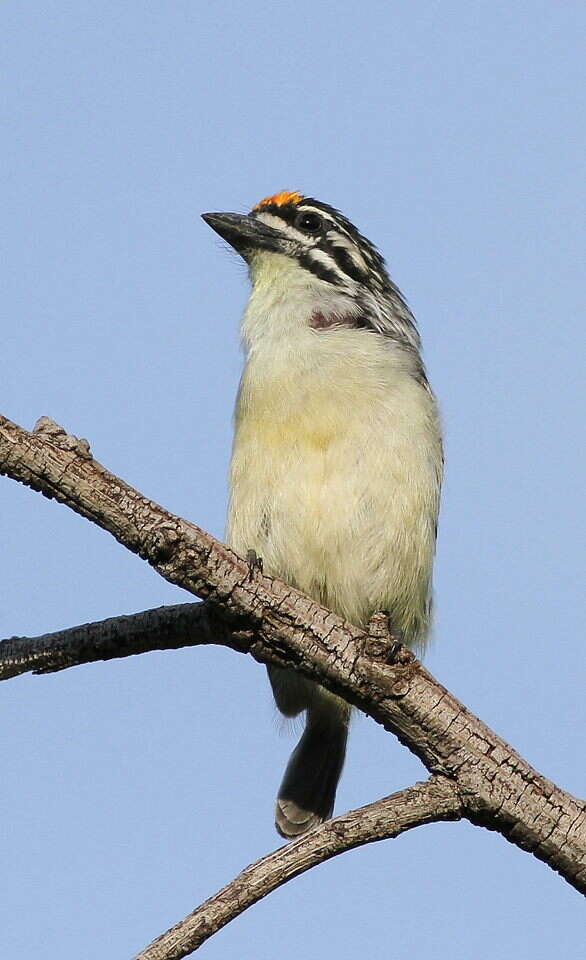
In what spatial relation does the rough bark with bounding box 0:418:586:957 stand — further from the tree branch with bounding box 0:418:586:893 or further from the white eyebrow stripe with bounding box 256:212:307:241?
the white eyebrow stripe with bounding box 256:212:307:241

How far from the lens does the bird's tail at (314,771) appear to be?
718 cm

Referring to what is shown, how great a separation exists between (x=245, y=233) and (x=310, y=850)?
4040 millimetres

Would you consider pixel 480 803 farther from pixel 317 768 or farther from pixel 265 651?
pixel 317 768

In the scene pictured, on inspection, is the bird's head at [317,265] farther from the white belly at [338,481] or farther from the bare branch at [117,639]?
the bare branch at [117,639]

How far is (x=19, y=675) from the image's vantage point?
5.27 meters

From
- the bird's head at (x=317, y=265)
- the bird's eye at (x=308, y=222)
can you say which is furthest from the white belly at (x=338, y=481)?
the bird's eye at (x=308, y=222)

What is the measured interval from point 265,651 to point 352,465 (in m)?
1.41

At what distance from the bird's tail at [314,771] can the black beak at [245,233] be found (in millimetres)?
2655

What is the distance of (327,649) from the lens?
15.7ft

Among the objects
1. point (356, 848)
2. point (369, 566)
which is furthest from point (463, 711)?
point (369, 566)

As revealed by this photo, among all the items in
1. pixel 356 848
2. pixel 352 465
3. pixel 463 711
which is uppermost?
pixel 352 465

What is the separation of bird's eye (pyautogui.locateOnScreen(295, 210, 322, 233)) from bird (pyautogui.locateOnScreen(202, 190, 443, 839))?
259 millimetres

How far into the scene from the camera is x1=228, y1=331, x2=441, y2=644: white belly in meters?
6.03

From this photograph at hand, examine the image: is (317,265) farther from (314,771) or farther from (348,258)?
(314,771)
